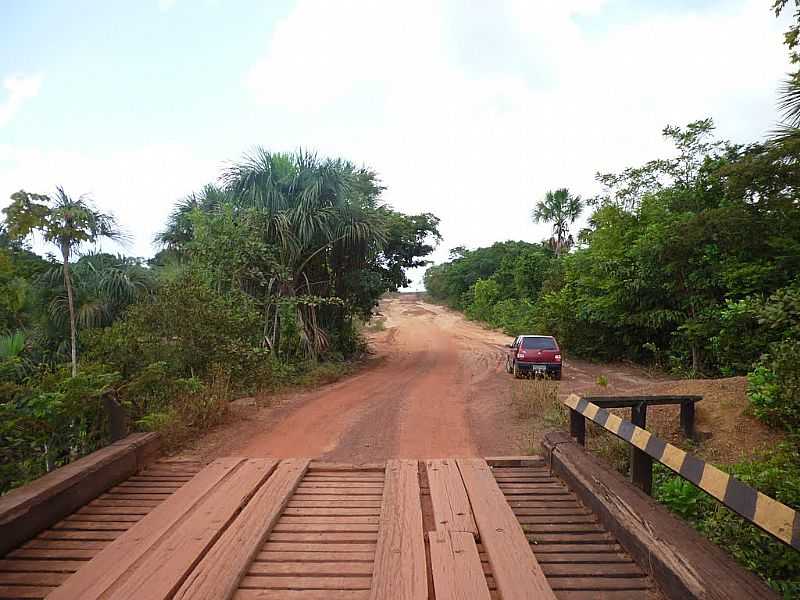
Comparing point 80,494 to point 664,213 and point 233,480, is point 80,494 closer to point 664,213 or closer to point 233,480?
point 233,480

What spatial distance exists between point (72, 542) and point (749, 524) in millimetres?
4690

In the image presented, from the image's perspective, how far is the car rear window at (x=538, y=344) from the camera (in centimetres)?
1656

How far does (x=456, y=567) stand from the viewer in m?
3.12

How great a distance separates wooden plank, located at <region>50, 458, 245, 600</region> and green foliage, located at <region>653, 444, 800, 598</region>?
144 inches

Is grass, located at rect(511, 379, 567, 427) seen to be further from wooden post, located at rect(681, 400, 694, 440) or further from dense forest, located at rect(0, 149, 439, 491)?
dense forest, located at rect(0, 149, 439, 491)

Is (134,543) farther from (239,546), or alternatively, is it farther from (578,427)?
(578,427)

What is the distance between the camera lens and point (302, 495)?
4551 millimetres

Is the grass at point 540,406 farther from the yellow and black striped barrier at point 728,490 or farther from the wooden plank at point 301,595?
the wooden plank at point 301,595

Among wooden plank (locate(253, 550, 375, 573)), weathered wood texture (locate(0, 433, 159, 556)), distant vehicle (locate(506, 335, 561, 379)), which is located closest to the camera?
wooden plank (locate(253, 550, 375, 573))

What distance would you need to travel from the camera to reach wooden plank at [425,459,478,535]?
3777 mm

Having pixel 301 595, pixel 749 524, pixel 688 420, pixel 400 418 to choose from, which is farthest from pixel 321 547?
pixel 400 418

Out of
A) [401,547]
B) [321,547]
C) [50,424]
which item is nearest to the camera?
[401,547]

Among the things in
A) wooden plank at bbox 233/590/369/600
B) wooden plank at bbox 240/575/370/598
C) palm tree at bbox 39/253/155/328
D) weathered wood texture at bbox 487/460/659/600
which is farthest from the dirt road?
palm tree at bbox 39/253/155/328

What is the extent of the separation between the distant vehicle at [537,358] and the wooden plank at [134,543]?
12.6m
